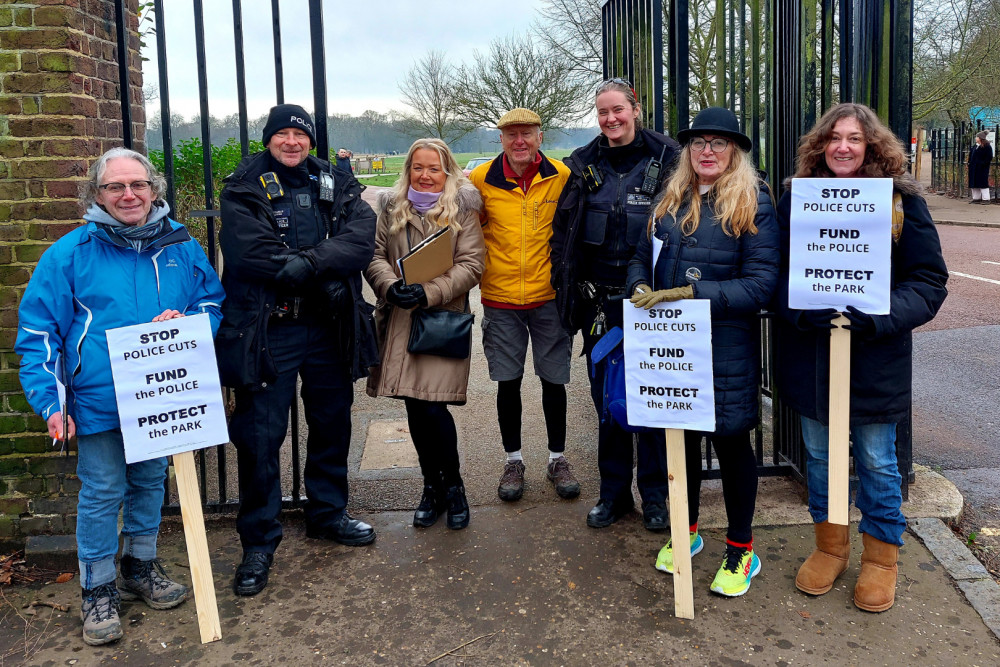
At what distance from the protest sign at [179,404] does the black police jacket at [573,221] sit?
5.22ft

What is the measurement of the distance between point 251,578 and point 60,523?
3.56 feet

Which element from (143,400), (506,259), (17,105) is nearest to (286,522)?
(143,400)

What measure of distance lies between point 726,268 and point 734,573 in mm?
1241

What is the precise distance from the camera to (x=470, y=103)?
25.8 metres

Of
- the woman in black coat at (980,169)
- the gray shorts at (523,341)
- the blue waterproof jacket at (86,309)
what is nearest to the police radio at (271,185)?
the blue waterproof jacket at (86,309)

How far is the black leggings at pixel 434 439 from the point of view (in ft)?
13.2

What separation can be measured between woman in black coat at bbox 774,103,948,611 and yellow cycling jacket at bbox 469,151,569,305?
117 centimetres

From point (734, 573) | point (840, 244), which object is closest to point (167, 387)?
point (734, 573)

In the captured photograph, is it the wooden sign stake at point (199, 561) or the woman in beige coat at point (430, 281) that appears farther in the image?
the woman in beige coat at point (430, 281)

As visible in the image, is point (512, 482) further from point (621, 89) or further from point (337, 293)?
point (621, 89)

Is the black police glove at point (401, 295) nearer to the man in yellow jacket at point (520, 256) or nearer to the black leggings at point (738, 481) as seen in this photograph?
the man in yellow jacket at point (520, 256)

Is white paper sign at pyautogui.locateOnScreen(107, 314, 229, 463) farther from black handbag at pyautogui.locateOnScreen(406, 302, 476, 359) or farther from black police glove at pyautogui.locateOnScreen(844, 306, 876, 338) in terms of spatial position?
black police glove at pyautogui.locateOnScreen(844, 306, 876, 338)

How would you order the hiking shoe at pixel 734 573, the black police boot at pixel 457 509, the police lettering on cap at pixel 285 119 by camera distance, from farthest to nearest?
the black police boot at pixel 457 509 → the police lettering on cap at pixel 285 119 → the hiking shoe at pixel 734 573

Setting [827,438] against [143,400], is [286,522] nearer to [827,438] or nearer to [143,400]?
[143,400]
